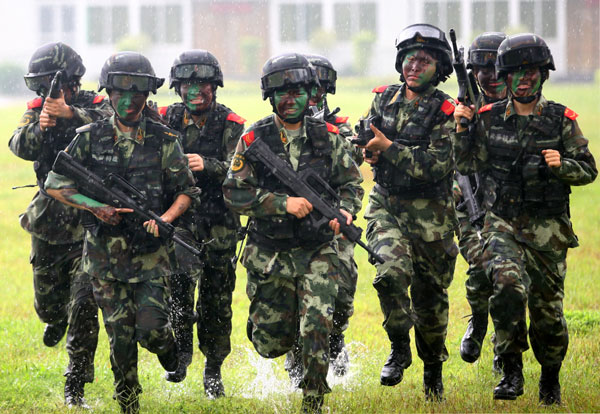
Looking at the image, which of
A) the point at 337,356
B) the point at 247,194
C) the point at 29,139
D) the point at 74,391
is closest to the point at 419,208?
the point at 247,194

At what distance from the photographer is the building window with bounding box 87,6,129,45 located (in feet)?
179

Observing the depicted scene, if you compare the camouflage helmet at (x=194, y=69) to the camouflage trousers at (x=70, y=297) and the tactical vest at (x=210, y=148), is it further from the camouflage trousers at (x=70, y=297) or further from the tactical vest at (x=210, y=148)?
the camouflage trousers at (x=70, y=297)

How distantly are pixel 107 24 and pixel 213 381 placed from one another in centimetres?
4897

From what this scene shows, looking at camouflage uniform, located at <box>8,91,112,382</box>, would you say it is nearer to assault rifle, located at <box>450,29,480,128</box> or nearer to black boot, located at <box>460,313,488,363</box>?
assault rifle, located at <box>450,29,480,128</box>

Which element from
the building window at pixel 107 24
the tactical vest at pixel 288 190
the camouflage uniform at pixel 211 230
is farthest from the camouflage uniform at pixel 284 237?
the building window at pixel 107 24

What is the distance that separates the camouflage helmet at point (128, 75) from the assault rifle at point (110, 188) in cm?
65

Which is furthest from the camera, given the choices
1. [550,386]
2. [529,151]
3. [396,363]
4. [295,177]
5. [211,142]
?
[211,142]

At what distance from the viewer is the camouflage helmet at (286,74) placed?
7.27 meters

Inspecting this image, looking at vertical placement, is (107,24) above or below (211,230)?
above

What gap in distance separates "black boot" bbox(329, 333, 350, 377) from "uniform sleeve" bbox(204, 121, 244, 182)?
1790mm

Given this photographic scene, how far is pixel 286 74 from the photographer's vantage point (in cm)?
727

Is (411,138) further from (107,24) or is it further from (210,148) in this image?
(107,24)

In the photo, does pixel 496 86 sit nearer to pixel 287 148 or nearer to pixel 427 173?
pixel 427 173

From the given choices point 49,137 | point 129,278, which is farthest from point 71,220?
point 129,278
